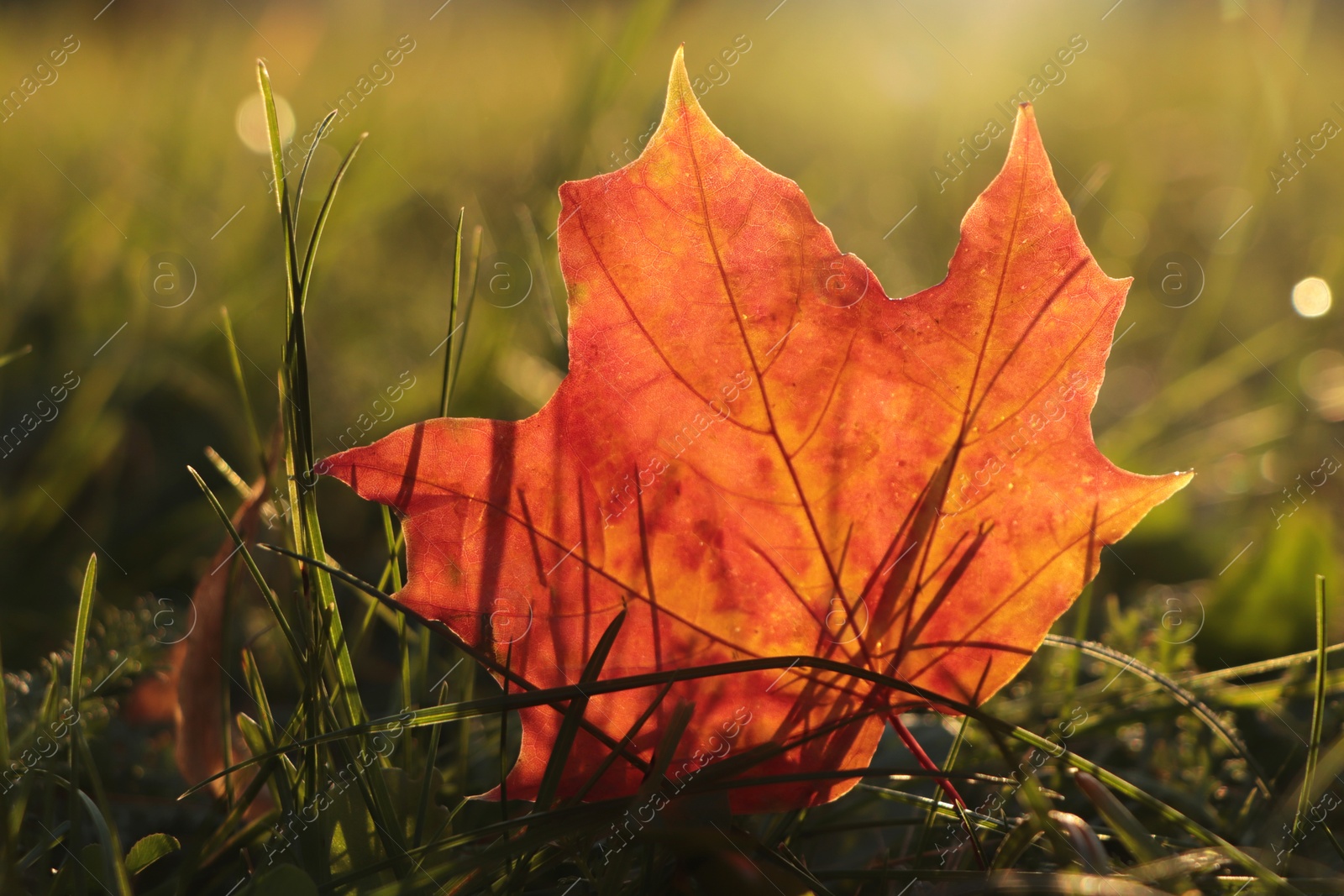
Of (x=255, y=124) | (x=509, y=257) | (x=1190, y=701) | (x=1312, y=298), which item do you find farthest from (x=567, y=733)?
(x=255, y=124)

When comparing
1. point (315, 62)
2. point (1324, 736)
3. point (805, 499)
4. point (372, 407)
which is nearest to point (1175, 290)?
point (1324, 736)

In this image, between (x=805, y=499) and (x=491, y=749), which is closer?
(x=805, y=499)

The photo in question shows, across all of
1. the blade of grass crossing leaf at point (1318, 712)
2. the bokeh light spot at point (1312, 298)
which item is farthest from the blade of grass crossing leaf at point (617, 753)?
the bokeh light spot at point (1312, 298)

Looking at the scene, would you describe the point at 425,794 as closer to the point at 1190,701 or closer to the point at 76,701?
the point at 76,701

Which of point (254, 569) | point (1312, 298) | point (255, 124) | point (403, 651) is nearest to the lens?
point (254, 569)

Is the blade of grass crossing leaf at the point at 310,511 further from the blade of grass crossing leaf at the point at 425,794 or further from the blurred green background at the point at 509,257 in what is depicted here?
the blurred green background at the point at 509,257

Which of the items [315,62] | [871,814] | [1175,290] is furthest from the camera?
[315,62]

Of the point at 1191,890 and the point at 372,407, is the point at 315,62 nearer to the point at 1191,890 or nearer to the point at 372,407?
the point at 372,407
